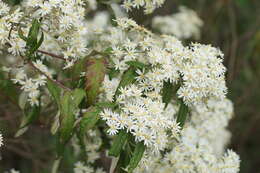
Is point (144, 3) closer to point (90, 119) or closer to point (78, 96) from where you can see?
point (78, 96)

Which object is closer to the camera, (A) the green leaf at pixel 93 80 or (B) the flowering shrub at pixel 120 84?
(B) the flowering shrub at pixel 120 84

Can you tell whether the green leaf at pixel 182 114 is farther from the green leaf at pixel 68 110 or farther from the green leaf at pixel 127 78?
the green leaf at pixel 68 110

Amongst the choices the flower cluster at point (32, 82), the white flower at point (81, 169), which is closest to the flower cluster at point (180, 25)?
the white flower at point (81, 169)

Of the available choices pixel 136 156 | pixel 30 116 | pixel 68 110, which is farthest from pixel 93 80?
pixel 30 116

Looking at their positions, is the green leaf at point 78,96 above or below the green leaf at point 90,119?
above

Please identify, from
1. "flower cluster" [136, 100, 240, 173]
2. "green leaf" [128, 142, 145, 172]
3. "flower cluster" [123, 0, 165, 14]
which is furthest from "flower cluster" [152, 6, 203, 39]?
"green leaf" [128, 142, 145, 172]

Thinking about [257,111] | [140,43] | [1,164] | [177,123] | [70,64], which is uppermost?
[257,111]

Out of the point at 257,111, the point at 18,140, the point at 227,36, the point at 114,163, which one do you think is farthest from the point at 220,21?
the point at 114,163

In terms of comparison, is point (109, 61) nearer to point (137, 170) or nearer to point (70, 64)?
point (70, 64)
